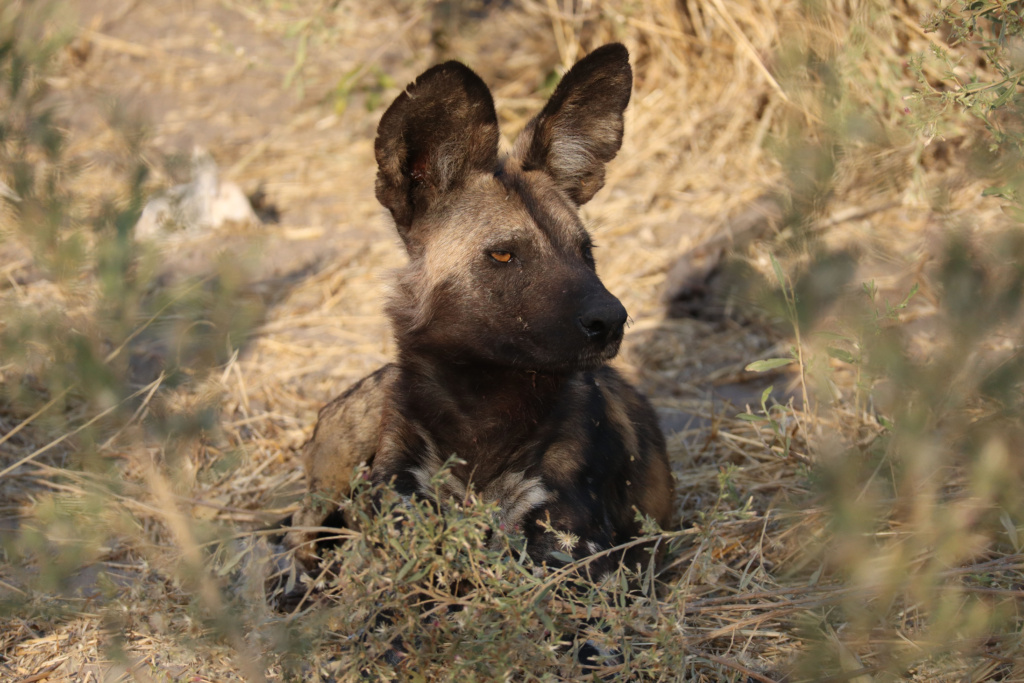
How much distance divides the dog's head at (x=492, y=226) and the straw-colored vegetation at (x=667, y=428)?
0.33m

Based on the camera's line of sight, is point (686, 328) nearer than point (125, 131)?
No

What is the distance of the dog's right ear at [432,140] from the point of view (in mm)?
2941

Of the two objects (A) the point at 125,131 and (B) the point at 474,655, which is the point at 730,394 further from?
(A) the point at 125,131

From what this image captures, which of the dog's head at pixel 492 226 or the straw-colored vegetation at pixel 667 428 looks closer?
the straw-colored vegetation at pixel 667 428

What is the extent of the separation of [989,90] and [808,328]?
1.53 m

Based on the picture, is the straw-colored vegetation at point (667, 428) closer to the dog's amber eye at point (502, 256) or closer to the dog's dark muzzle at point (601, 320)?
the dog's dark muzzle at point (601, 320)

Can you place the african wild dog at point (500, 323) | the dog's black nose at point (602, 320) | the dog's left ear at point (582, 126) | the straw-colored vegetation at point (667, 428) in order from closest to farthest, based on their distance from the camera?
the straw-colored vegetation at point (667, 428)
the dog's black nose at point (602, 320)
the african wild dog at point (500, 323)
the dog's left ear at point (582, 126)

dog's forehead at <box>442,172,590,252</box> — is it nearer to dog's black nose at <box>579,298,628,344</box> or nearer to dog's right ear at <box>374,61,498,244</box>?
dog's right ear at <box>374,61,498,244</box>

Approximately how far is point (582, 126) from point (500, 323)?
3.21ft

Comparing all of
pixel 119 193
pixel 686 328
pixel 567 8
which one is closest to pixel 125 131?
pixel 119 193

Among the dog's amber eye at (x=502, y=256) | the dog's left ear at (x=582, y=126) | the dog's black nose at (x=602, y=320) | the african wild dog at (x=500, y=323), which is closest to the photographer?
the dog's black nose at (x=602, y=320)

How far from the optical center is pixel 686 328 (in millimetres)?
5688

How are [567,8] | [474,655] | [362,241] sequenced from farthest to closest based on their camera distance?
[567,8] < [362,241] < [474,655]

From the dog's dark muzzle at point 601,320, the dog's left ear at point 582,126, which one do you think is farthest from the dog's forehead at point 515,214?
the dog's dark muzzle at point 601,320
